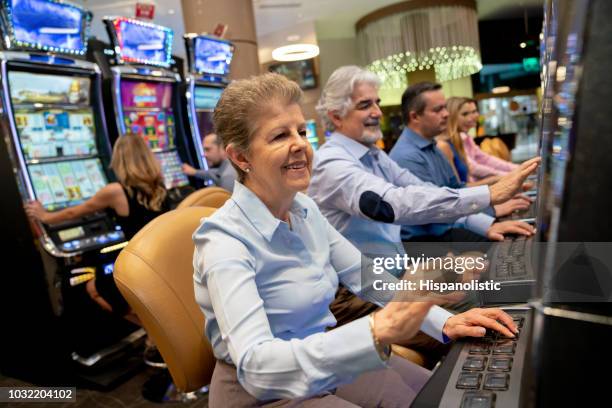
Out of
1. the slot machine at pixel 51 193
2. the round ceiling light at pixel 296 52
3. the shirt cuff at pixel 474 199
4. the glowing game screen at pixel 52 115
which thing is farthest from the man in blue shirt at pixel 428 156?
the round ceiling light at pixel 296 52

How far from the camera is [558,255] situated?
38 cm

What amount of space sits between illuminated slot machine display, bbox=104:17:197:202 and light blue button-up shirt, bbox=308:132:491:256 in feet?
6.75

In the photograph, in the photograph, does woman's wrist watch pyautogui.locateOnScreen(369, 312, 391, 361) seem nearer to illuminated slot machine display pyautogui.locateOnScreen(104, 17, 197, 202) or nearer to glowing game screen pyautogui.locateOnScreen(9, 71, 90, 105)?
glowing game screen pyautogui.locateOnScreen(9, 71, 90, 105)

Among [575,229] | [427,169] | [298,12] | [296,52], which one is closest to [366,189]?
[427,169]

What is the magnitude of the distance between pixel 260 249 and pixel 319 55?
886 centimetres

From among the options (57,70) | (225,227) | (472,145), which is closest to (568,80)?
(225,227)

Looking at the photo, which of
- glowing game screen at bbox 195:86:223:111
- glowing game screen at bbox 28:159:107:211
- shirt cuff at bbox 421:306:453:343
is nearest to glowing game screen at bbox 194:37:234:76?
glowing game screen at bbox 195:86:223:111

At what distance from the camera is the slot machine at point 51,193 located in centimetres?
271

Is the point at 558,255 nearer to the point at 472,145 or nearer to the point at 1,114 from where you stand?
the point at 1,114

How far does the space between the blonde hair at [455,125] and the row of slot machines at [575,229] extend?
12.2 feet

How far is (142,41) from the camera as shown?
382cm

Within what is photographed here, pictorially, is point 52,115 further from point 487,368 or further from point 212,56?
point 487,368

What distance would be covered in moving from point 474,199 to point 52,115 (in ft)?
8.63

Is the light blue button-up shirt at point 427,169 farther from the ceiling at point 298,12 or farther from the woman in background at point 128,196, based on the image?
the ceiling at point 298,12
